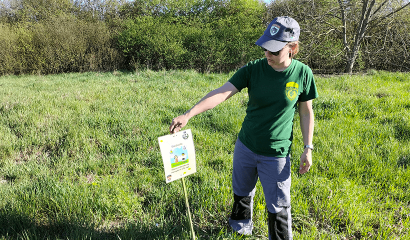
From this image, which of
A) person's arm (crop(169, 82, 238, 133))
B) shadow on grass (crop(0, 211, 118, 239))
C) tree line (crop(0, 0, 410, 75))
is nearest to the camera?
person's arm (crop(169, 82, 238, 133))

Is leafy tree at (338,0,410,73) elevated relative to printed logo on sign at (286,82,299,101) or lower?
elevated

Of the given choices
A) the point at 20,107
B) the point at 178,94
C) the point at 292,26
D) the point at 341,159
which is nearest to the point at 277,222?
the point at 292,26

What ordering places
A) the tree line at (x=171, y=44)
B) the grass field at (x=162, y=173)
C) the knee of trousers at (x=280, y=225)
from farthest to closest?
1. the tree line at (x=171, y=44)
2. the grass field at (x=162, y=173)
3. the knee of trousers at (x=280, y=225)

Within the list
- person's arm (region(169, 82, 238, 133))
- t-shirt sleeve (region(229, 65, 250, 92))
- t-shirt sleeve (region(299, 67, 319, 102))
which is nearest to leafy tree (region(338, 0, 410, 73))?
t-shirt sleeve (region(299, 67, 319, 102))

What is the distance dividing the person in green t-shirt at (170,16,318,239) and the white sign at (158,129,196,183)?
0.28 feet

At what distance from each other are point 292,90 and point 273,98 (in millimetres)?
153

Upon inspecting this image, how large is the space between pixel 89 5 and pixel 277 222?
1888cm

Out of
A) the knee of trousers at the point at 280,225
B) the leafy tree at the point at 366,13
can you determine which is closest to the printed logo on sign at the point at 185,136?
the knee of trousers at the point at 280,225

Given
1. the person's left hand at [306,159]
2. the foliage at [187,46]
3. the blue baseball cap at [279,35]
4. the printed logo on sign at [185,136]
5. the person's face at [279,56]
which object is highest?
the foliage at [187,46]

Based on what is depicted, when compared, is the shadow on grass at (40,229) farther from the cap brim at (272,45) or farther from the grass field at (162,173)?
the cap brim at (272,45)

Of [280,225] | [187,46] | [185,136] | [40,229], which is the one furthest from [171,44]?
[280,225]

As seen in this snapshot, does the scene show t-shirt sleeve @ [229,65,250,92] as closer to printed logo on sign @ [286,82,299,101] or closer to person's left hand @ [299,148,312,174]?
A: printed logo on sign @ [286,82,299,101]

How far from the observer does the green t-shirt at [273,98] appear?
75.5 inches

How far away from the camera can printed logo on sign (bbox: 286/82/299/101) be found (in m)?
1.92
